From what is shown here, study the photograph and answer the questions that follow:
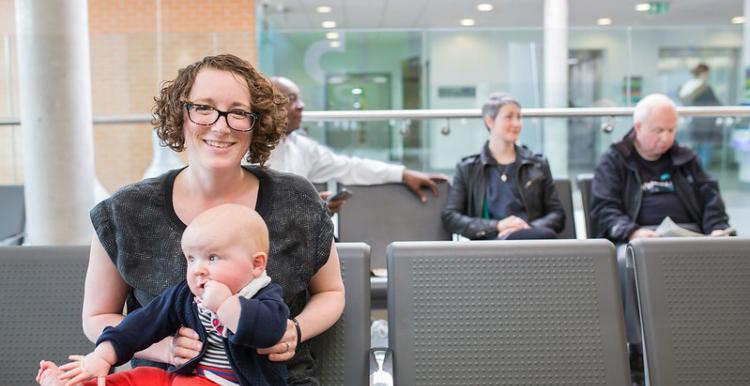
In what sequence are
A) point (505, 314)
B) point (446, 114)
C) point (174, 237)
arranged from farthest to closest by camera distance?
point (446, 114)
point (505, 314)
point (174, 237)

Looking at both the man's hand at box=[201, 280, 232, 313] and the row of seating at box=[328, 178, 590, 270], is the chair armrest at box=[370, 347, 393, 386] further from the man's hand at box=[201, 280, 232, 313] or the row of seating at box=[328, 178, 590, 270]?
the row of seating at box=[328, 178, 590, 270]

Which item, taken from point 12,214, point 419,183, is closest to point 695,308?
point 419,183

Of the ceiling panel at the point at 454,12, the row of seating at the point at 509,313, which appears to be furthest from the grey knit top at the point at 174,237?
the ceiling panel at the point at 454,12

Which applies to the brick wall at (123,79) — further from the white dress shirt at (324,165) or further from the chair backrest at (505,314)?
the chair backrest at (505,314)

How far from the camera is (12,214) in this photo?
3998mm

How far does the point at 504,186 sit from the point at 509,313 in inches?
71.1

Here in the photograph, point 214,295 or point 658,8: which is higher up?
point 658,8

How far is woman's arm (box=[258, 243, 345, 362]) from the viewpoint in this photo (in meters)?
1.64

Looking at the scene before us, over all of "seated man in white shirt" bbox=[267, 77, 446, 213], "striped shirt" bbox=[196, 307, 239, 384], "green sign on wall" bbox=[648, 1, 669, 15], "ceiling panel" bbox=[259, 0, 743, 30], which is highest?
"green sign on wall" bbox=[648, 1, 669, 15]

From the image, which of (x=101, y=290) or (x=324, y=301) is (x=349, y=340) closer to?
(x=324, y=301)

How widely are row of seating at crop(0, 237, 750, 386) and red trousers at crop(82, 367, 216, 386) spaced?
0.41 m

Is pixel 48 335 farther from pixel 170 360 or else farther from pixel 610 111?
pixel 610 111

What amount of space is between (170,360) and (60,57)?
8.54ft

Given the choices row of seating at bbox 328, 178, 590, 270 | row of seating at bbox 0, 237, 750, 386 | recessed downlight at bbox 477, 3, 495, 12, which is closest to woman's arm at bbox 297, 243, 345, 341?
row of seating at bbox 0, 237, 750, 386
